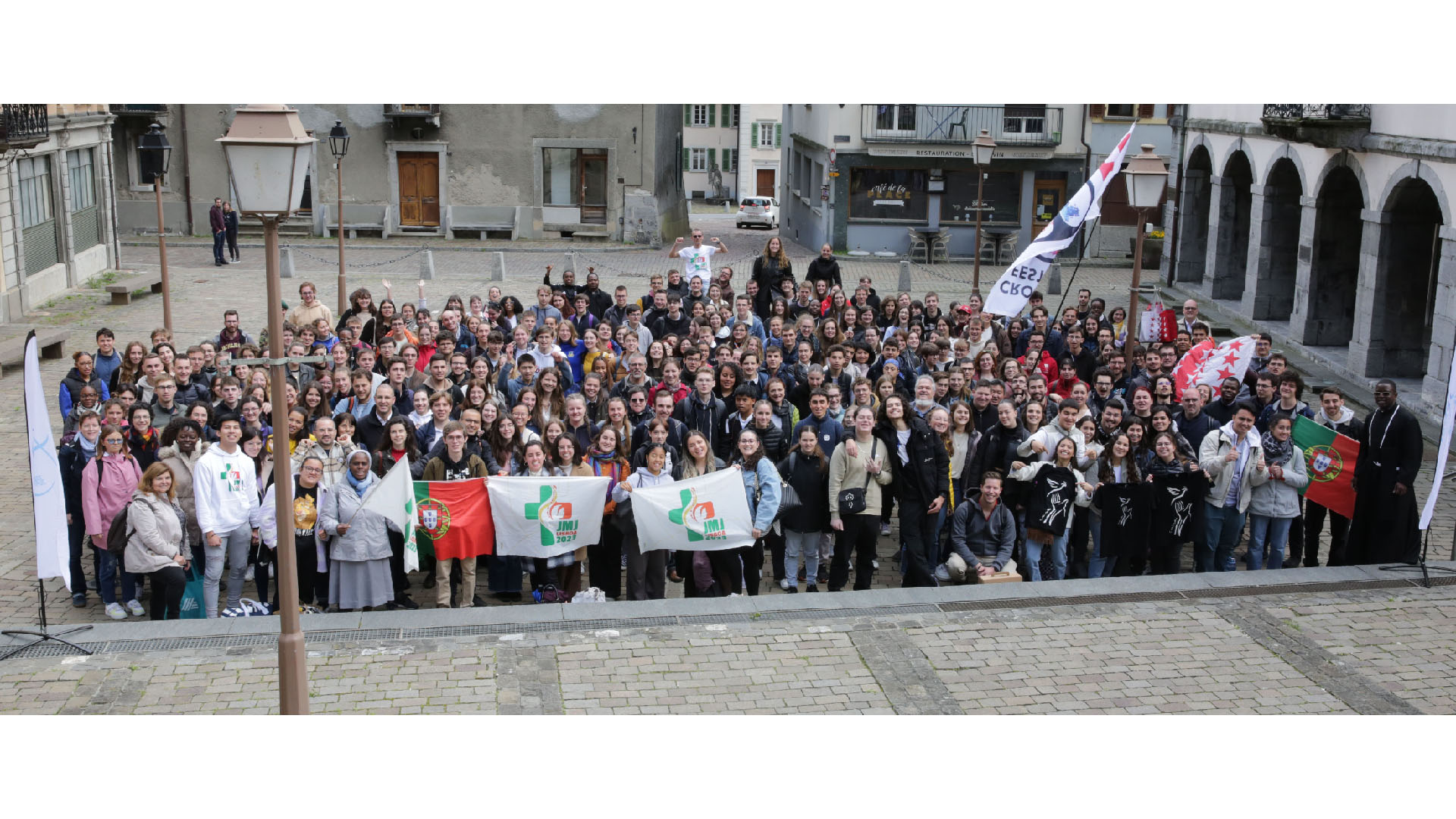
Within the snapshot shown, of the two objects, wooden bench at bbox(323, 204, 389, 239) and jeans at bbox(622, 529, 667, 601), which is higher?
wooden bench at bbox(323, 204, 389, 239)

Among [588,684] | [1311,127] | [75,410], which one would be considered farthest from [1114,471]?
[1311,127]

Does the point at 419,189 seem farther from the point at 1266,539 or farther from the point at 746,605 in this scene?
the point at 1266,539

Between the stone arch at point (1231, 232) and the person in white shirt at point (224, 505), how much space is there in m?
24.5

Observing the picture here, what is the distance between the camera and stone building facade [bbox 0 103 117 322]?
25656 mm

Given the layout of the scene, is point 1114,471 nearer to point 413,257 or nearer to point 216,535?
point 216,535

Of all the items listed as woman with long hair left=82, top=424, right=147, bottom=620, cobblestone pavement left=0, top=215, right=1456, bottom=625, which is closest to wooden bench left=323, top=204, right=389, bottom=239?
cobblestone pavement left=0, top=215, right=1456, bottom=625

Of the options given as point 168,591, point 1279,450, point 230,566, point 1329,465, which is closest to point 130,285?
point 230,566

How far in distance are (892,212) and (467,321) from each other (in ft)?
86.8

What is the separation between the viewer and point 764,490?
36.7 ft

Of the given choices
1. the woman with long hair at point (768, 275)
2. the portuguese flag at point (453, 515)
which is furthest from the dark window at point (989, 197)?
the portuguese flag at point (453, 515)

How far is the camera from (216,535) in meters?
10.5

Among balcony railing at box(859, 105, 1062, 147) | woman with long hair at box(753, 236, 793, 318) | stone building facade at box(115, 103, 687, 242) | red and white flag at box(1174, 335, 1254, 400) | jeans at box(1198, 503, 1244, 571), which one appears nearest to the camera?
jeans at box(1198, 503, 1244, 571)

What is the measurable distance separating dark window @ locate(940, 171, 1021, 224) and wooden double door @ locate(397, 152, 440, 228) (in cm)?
1630

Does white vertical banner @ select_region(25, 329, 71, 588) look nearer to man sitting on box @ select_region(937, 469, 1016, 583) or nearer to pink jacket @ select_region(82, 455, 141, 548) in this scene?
pink jacket @ select_region(82, 455, 141, 548)
